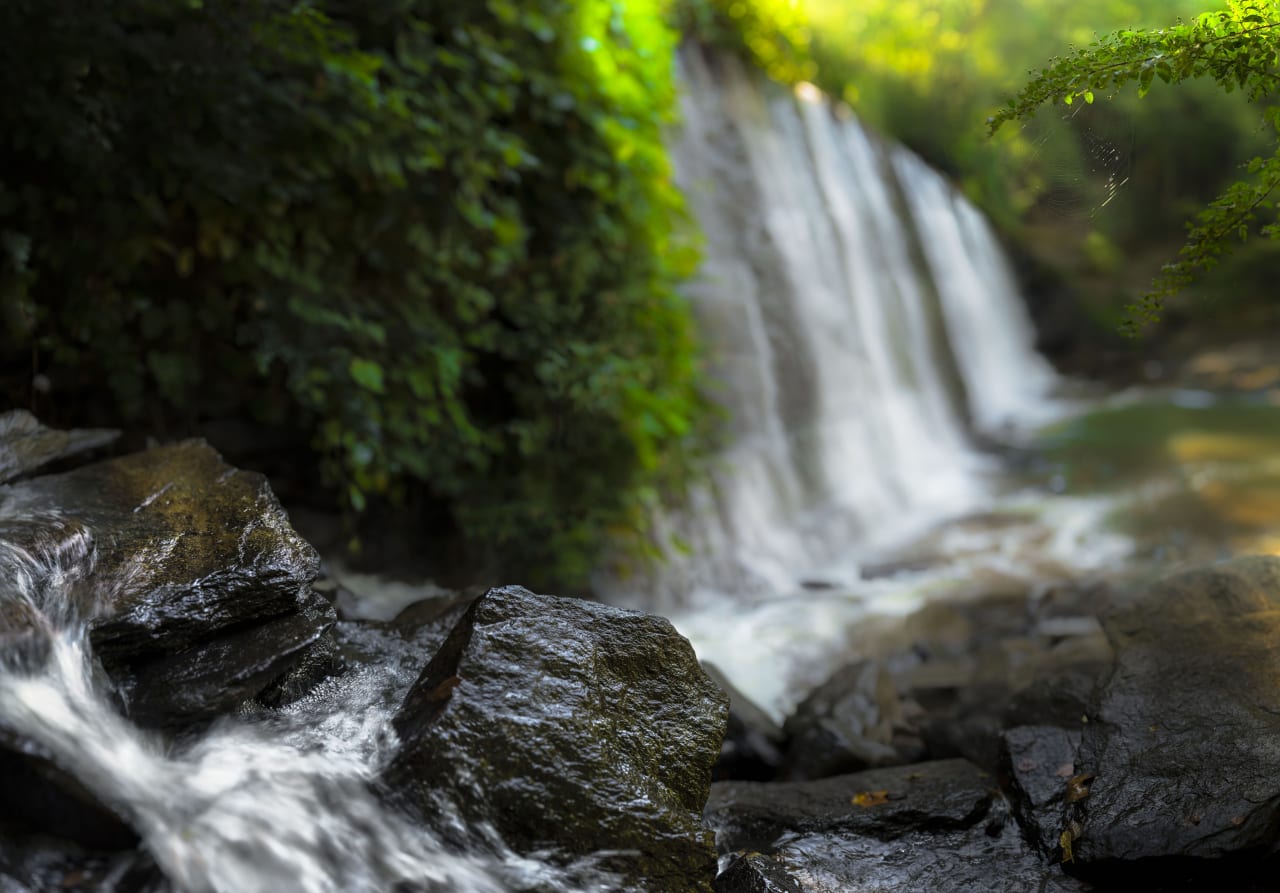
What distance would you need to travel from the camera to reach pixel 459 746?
2062mm

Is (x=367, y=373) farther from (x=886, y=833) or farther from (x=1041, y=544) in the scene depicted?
(x=1041, y=544)

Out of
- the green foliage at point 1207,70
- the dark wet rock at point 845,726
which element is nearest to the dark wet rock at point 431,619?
the dark wet rock at point 845,726

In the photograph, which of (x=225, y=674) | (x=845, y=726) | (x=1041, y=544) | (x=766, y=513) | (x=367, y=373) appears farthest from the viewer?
(x=1041, y=544)

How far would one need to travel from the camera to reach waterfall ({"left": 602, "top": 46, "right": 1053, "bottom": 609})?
6.30 m

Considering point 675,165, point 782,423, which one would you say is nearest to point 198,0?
point 675,165

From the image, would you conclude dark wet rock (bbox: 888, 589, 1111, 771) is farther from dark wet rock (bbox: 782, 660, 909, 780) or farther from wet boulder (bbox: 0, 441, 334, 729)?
wet boulder (bbox: 0, 441, 334, 729)

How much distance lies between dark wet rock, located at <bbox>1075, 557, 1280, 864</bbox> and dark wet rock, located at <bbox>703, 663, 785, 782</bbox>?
1.09 metres

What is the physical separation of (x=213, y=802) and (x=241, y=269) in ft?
7.94

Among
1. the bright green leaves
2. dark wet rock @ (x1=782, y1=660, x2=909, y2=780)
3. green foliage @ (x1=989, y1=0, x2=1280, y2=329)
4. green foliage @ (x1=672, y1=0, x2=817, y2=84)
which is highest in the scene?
green foliage @ (x1=672, y1=0, x2=817, y2=84)

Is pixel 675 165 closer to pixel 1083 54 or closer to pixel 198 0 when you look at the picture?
pixel 198 0

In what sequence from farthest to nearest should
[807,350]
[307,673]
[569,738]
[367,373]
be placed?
[807,350]
[367,373]
[307,673]
[569,738]

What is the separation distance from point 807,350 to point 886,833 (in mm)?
5464

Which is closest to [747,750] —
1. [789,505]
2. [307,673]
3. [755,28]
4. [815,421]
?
[307,673]

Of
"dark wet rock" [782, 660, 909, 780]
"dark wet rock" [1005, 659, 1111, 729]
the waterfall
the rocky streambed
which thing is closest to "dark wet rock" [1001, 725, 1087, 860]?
the rocky streambed
